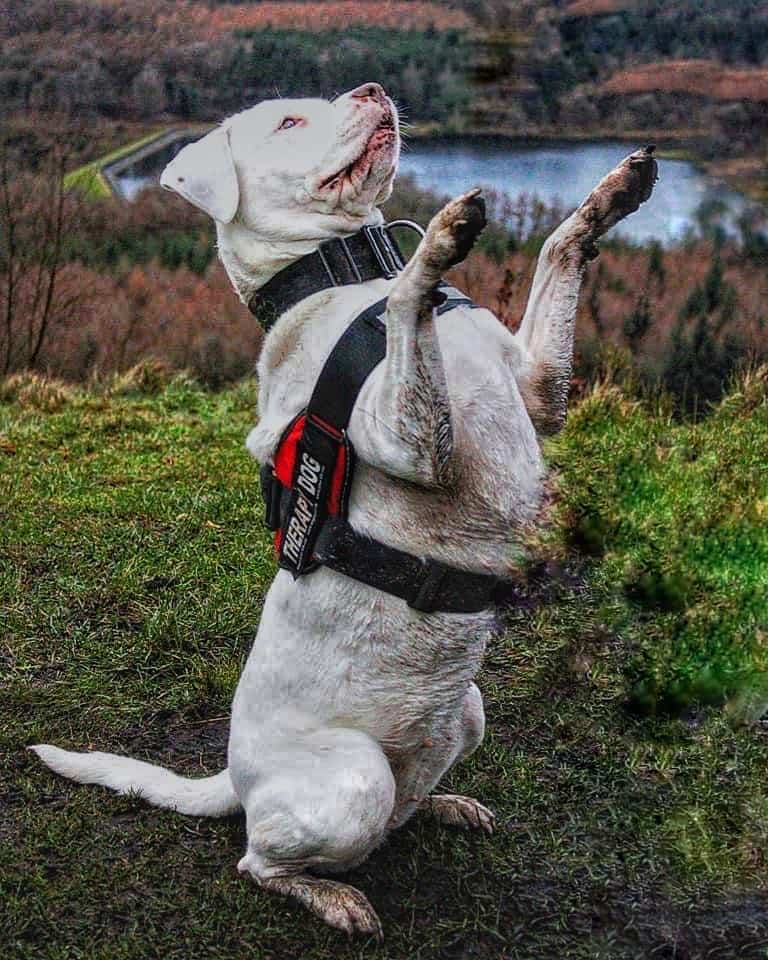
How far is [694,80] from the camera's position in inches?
283

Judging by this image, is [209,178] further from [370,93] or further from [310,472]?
[310,472]

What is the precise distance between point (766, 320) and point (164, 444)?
156 inches

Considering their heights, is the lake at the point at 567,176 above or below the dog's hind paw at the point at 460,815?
above

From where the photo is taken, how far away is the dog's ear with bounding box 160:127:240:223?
2672 millimetres

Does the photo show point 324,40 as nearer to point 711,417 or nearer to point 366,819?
point 711,417

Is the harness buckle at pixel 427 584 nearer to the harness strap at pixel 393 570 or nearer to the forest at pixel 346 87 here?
the harness strap at pixel 393 570

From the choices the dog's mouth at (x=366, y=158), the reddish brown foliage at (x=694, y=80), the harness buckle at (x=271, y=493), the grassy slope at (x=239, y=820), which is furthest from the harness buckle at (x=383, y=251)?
the reddish brown foliage at (x=694, y=80)

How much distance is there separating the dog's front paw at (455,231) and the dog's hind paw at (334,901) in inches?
61.0

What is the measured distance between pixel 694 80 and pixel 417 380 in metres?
5.63

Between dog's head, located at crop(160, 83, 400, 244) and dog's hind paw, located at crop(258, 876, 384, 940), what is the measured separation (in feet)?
5.00

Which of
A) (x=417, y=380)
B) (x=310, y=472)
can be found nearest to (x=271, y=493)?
(x=310, y=472)

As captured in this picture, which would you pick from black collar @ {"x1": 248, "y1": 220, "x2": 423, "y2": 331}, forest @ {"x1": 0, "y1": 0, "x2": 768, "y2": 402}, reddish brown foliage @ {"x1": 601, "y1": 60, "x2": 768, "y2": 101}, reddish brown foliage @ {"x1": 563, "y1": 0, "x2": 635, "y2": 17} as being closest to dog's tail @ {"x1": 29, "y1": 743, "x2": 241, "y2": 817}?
black collar @ {"x1": 248, "y1": 220, "x2": 423, "y2": 331}

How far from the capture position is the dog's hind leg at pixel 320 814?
2684 mm

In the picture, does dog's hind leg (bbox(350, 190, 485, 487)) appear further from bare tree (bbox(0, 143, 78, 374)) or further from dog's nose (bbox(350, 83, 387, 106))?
bare tree (bbox(0, 143, 78, 374))
